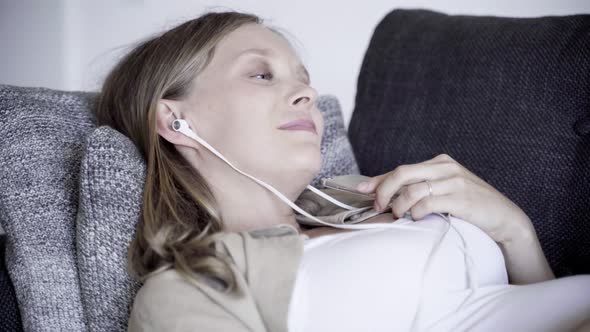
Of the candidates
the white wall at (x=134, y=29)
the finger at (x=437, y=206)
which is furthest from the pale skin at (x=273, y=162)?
the white wall at (x=134, y=29)

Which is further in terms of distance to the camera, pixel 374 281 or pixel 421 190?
pixel 421 190

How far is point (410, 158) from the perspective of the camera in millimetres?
1377

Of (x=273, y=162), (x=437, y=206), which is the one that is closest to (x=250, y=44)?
(x=273, y=162)

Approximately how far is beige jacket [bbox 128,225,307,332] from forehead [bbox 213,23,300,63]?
0.39 m

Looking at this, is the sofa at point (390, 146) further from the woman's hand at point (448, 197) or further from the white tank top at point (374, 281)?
the white tank top at point (374, 281)

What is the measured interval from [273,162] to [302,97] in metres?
0.14

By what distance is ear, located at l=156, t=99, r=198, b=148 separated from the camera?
43.2 inches

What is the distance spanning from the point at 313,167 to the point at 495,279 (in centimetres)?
38

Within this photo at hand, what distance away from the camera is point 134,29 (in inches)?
98.7

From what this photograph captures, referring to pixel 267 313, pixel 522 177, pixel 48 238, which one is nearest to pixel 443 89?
pixel 522 177

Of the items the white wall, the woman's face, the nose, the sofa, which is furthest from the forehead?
the white wall

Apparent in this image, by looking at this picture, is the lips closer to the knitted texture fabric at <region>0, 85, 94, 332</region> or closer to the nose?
the nose

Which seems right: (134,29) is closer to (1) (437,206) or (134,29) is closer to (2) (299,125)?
(2) (299,125)

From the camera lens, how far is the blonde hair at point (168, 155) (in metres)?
0.88
